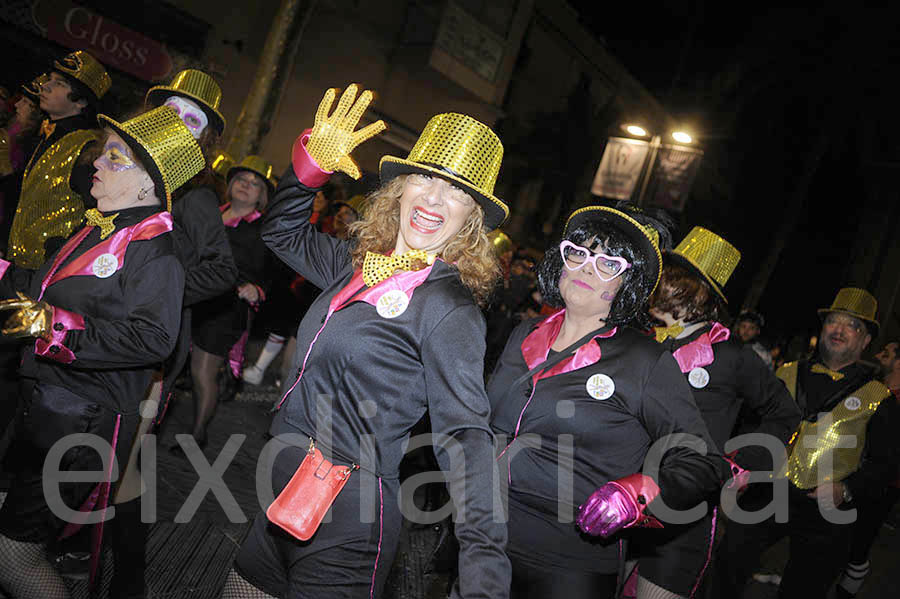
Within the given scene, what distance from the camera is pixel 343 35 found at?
1310cm

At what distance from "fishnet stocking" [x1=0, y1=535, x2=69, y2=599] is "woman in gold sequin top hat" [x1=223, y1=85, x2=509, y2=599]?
3.02ft

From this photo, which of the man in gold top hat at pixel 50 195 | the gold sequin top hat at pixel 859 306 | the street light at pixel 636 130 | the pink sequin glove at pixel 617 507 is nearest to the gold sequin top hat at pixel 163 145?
the man in gold top hat at pixel 50 195

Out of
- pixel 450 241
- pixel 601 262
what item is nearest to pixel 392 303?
pixel 450 241

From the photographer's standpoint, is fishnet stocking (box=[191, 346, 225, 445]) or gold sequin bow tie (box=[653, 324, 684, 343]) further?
fishnet stocking (box=[191, 346, 225, 445])

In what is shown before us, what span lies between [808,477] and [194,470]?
4.79 meters

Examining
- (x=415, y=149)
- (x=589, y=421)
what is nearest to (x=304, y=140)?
(x=415, y=149)

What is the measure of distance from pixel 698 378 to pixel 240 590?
2782 millimetres

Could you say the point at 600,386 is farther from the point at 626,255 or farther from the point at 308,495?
the point at 308,495

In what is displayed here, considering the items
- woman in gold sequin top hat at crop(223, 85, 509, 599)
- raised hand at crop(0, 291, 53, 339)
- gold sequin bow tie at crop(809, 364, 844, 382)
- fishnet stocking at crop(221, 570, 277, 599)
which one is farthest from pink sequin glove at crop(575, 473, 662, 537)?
gold sequin bow tie at crop(809, 364, 844, 382)

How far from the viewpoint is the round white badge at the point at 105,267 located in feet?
8.19

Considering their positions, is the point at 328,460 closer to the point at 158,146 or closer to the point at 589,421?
the point at 589,421

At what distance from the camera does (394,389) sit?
1966 mm

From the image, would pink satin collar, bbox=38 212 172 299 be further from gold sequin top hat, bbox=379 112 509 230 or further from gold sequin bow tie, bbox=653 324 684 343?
gold sequin bow tie, bbox=653 324 684 343

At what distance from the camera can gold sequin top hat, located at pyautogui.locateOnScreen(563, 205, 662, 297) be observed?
Result: 2.78m
